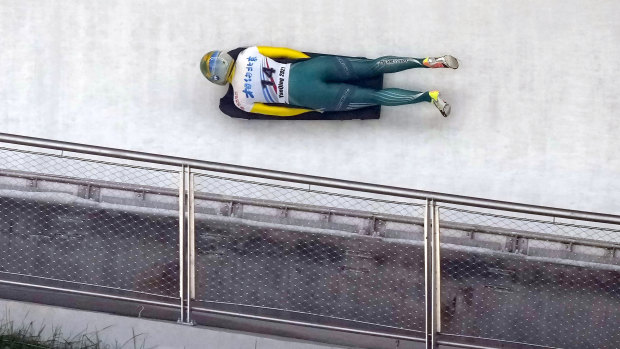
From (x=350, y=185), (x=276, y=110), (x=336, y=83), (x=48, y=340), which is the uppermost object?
(x=336, y=83)

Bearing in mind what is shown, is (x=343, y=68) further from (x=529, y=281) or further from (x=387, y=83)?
(x=529, y=281)

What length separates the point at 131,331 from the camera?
197 inches

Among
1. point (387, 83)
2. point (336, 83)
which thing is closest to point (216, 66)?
point (336, 83)

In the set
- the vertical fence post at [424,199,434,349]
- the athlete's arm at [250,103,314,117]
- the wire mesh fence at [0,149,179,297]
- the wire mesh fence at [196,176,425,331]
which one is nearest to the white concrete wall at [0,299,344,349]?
the vertical fence post at [424,199,434,349]

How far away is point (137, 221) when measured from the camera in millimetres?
6926

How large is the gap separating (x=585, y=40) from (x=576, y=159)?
82 cm

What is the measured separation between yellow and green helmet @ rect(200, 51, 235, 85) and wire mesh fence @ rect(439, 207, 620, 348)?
1780mm

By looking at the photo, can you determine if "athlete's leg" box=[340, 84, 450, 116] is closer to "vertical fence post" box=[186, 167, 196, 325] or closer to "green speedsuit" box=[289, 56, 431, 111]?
"green speedsuit" box=[289, 56, 431, 111]

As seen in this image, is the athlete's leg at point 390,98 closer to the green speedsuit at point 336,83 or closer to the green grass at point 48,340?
the green speedsuit at point 336,83

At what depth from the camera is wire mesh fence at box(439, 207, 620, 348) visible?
6.22 meters

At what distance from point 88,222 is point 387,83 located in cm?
229

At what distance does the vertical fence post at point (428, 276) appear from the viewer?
15.9 ft

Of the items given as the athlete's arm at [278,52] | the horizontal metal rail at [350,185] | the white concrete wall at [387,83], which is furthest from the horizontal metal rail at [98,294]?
the athlete's arm at [278,52]

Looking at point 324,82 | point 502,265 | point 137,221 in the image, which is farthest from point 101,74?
point 502,265
